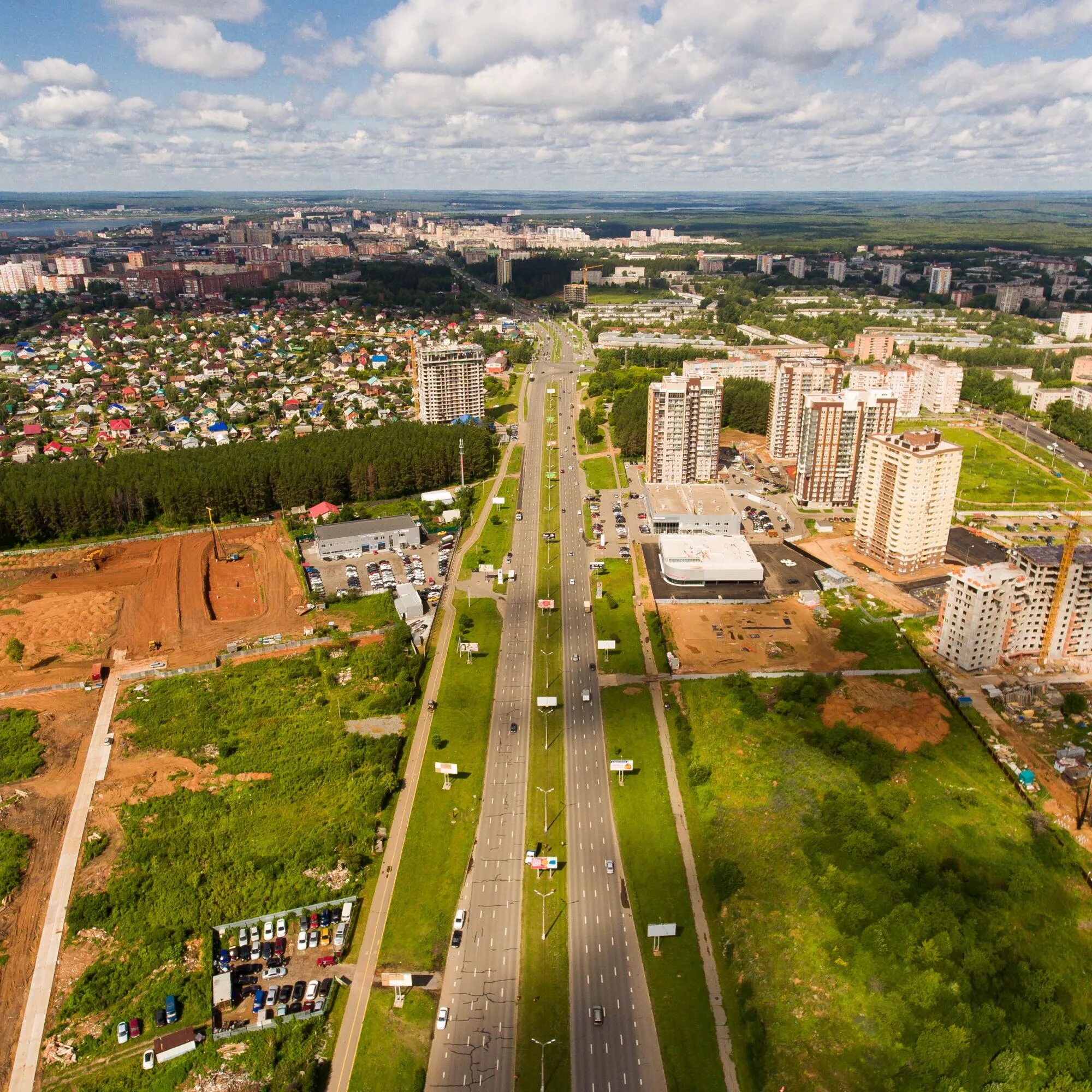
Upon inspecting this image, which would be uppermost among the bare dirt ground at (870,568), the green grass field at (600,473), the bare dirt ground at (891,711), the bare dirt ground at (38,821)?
the green grass field at (600,473)

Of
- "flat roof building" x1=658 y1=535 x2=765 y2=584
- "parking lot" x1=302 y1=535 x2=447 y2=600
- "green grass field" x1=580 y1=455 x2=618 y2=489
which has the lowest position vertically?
"parking lot" x1=302 y1=535 x2=447 y2=600

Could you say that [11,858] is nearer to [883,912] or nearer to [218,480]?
[883,912]

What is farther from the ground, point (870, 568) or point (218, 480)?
point (218, 480)

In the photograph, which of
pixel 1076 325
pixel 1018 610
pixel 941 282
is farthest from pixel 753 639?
pixel 941 282

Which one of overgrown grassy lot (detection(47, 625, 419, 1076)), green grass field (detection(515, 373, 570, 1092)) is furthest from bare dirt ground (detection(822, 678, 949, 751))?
overgrown grassy lot (detection(47, 625, 419, 1076))

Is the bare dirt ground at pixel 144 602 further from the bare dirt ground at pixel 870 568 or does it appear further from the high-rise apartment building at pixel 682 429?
the bare dirt ground at pixel 870 568

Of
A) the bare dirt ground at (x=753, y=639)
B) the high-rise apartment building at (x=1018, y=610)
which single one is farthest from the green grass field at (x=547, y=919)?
the high-rise apartment building at (x=1018, y=610)

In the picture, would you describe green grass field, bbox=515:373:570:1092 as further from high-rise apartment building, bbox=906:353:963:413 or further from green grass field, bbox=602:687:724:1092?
high-rise apartment building, bbox=906:353:963:413
